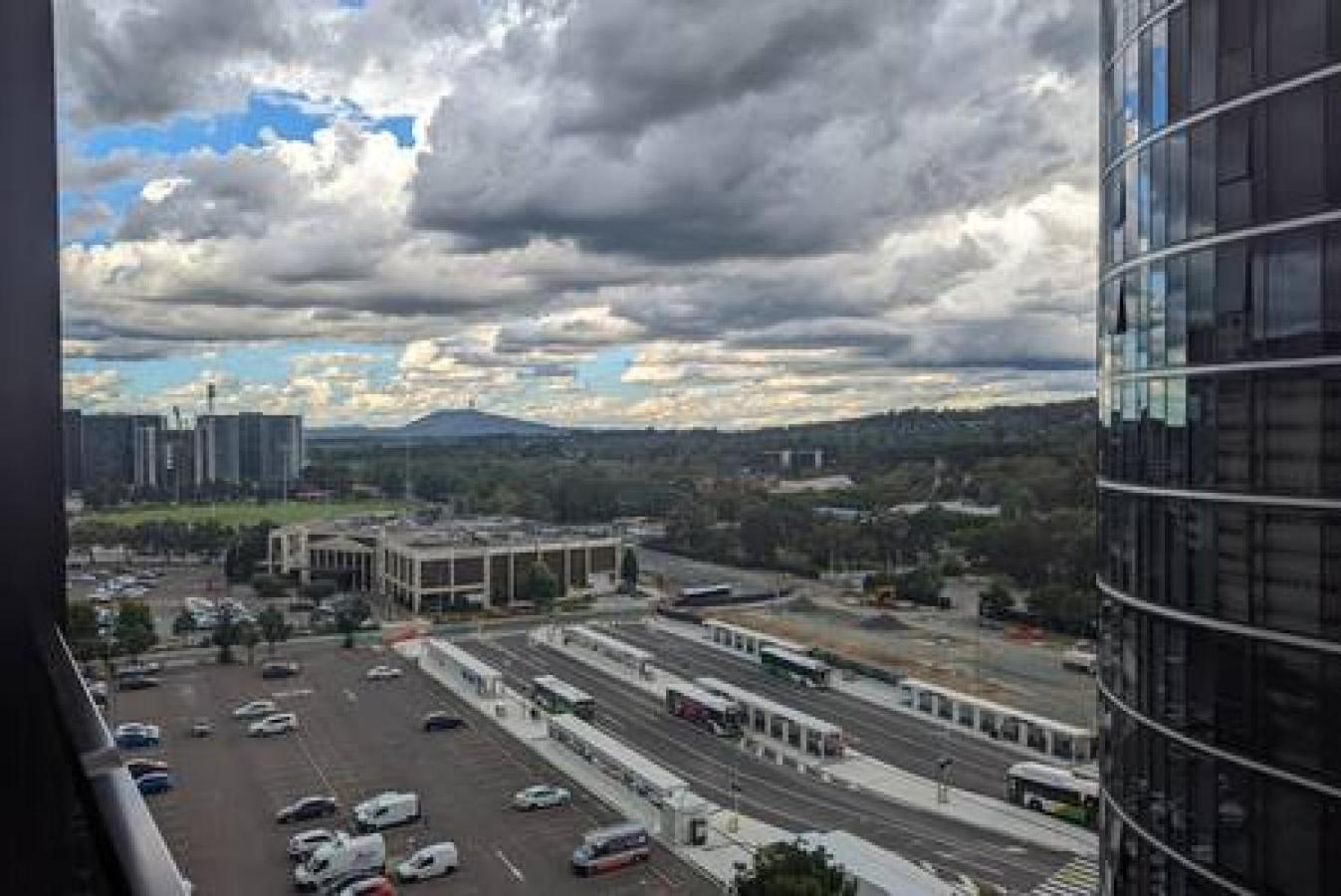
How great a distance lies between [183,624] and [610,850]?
1063cm

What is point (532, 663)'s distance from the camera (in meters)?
13.7

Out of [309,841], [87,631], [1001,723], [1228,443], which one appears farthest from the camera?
[87,631]

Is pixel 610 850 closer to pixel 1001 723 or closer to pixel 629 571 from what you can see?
pixel 1001 723

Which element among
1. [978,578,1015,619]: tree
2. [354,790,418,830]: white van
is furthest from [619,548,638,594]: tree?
[354,790,418,830]: white van

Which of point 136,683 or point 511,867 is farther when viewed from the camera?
point 136,683

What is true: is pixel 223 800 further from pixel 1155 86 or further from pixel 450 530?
pixel 450 530

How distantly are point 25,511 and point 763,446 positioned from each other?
49059mm

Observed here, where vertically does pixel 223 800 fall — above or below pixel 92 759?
below

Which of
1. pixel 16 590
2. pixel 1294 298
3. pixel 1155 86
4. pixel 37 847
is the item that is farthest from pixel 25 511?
pixel 1155 86

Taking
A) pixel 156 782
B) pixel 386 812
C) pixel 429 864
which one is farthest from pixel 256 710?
pixel 429 864

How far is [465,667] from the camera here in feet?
41.3

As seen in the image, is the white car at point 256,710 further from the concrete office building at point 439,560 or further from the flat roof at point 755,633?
the concrete office building at point 439,560

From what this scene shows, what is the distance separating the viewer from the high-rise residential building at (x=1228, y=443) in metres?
2.27

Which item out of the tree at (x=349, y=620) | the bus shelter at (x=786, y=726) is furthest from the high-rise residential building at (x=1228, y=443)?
the tree at (x=349, y=620)
